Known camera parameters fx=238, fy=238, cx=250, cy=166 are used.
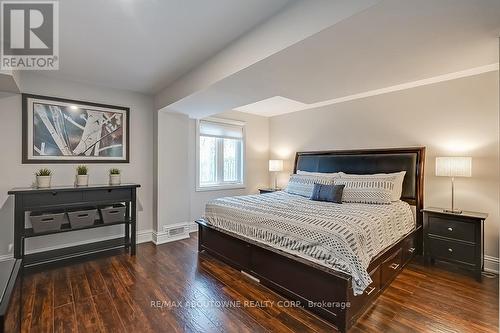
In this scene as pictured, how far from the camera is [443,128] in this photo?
3.15 m

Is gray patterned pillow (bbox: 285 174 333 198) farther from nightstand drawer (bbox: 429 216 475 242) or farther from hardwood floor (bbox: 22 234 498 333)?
hardwood floor (bbox: 22 234 498 333)

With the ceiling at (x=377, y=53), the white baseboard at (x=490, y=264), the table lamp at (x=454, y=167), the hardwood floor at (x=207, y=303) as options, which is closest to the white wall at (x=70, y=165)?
the hardwood floor at (x=207, y=303)

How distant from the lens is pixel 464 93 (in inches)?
117

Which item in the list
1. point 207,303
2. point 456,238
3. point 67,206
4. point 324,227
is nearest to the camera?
point 324,227

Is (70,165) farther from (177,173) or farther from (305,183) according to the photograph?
(305,183)

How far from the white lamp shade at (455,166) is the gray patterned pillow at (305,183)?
135 centimetres

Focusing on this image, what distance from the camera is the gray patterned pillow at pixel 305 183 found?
12.1 feet

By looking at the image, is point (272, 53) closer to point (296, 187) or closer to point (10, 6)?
point (10, 6)

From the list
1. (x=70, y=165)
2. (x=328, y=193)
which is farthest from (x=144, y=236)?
(x=328, y=193)

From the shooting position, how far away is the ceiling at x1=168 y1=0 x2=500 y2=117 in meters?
→ 1.48

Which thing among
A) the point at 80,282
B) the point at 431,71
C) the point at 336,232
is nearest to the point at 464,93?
the point at 431,71

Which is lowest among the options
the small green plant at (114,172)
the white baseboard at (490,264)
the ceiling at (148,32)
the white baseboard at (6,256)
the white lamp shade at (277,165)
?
the white baseboard at (490,264)

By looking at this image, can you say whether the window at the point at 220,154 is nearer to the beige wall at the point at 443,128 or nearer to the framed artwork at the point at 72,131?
the framed artwork at the point at 72,131

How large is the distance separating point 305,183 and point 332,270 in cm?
213
